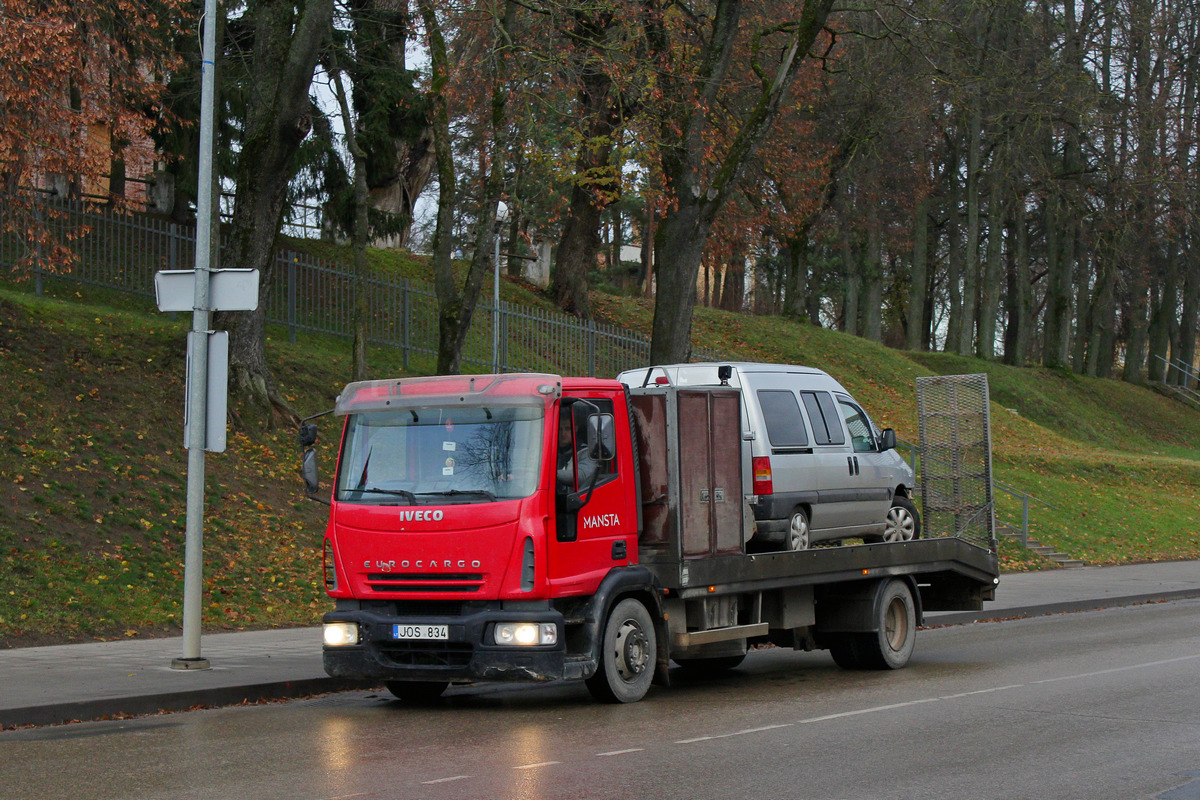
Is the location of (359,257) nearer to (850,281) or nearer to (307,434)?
(307,434)

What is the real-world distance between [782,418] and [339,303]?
15470mm

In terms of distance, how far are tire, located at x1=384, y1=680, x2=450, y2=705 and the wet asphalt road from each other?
4.9 inches

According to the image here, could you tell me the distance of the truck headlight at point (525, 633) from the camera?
941cm

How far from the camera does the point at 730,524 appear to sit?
11.1 meters

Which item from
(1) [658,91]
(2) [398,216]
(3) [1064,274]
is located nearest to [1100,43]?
(3) [1064,274]

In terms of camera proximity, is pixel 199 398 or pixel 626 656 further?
pixel 199 398

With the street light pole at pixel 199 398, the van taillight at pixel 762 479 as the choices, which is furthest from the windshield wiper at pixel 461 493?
the van taillight at pixel 762 479

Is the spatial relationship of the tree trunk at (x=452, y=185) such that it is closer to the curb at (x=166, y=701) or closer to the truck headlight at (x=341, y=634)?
the curb at (x=166, y=701)

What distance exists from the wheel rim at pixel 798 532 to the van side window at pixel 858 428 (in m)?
1.49

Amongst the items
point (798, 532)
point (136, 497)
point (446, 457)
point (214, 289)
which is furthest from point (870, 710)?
point (136, 497)

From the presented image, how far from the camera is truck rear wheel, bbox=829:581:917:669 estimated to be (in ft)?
41.3

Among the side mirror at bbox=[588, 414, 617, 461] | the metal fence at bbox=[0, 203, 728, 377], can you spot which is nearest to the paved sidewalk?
the side mirror at bbox=[588, 414, 617, 461]

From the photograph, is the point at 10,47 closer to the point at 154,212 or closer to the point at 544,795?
the point at 544,795

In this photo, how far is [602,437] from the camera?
397 inches
